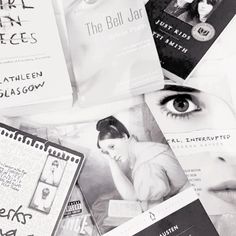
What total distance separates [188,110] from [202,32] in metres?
0.12

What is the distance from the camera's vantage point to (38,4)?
2.22ft

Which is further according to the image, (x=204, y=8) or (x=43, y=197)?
(x=204, y=8)

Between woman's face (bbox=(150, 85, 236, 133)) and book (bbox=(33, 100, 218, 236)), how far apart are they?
0.11 feet

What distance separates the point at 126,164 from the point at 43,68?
0.58 feet

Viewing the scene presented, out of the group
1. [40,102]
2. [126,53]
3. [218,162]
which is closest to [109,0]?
[126,53]

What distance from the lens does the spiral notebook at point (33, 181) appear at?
2.02 feet

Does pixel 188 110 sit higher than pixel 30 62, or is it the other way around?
pixel 30 62

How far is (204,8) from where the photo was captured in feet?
2.39

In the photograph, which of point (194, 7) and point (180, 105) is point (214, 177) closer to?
point (180, 105)

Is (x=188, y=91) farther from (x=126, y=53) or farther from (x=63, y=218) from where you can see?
(x=63, y=218)

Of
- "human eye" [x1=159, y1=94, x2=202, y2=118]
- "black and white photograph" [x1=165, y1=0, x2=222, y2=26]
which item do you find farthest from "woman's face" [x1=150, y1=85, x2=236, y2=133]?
"black and white photograph" [x1=165, y1=0, x2=222, y2=26]

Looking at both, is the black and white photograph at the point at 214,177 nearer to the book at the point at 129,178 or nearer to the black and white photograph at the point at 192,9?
the book at the point at 129,178

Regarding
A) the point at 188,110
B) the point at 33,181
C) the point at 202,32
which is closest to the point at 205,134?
the point at 188,110

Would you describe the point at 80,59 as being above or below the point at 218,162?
above
